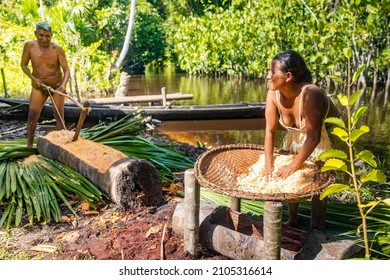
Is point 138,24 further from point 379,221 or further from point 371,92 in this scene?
point 379,221

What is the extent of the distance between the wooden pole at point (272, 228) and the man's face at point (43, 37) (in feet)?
10.00

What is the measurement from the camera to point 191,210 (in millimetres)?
2184

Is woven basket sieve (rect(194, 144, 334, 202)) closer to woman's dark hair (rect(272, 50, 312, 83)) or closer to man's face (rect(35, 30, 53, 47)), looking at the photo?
woman's dark hair (rect(272, 50, 312, 83))

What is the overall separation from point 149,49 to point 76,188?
62.8 ft

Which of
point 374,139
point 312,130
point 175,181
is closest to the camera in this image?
point 312,130

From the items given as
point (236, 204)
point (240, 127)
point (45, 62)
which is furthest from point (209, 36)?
point (236, 204)

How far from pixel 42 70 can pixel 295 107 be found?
2.99m

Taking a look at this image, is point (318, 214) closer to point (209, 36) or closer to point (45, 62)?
point (45, 62)

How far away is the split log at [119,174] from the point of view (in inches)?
110

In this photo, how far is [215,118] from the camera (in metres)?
8.01

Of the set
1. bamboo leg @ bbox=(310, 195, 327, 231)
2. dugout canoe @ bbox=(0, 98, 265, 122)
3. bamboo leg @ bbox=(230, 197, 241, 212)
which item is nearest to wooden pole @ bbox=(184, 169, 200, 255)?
bamboo leg @ bbox=(230, 197, 241, 212)

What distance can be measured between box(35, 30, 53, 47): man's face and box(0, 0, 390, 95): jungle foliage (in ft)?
9.67

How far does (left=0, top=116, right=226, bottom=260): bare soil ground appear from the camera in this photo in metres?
2.32
